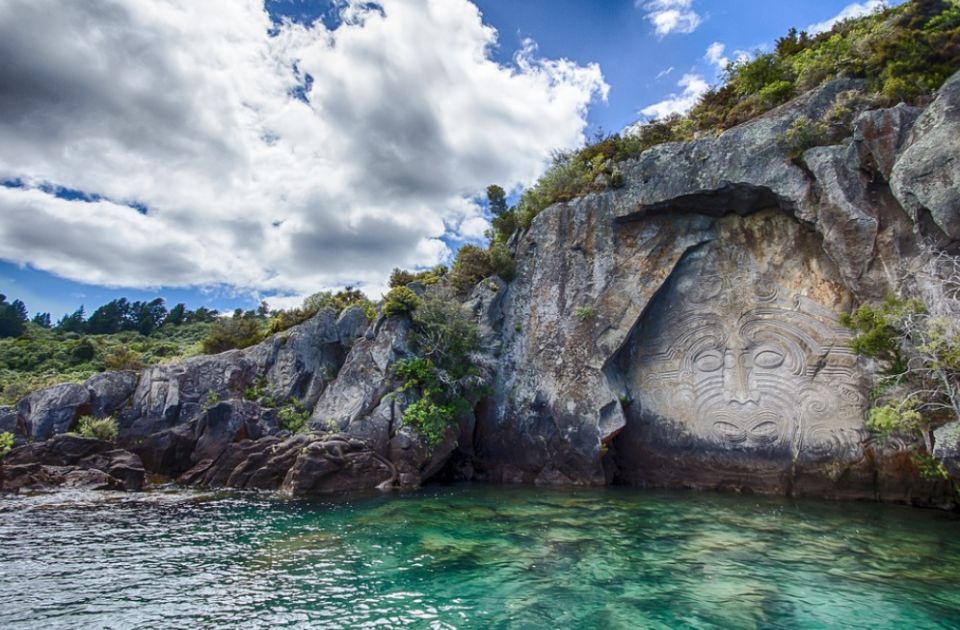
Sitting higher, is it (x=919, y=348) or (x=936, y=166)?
(x=936, y=166)

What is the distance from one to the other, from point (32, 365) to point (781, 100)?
5589 centimetres

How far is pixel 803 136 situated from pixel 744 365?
8837 millimetres

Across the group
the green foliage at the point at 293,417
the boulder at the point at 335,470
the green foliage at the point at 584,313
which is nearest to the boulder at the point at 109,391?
the green foliage at the point at 293,417

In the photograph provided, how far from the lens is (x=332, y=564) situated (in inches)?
400

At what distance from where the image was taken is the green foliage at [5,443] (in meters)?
19.9

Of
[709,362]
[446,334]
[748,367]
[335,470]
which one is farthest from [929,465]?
[335,470]

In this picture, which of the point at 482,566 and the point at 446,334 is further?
the point at 446,334

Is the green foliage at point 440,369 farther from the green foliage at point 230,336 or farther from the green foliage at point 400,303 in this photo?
the green foliage at point 230,336

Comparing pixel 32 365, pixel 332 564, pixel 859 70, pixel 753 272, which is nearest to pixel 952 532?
pixel 753 272

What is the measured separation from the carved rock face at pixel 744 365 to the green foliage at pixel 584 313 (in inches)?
87.8

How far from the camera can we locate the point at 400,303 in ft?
76.4

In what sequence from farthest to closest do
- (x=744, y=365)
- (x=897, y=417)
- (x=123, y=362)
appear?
(x=123, y=362) < (x=744, y=365) < (x=897, y=417)

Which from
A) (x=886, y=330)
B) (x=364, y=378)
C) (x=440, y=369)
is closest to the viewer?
(x=886, y=330)

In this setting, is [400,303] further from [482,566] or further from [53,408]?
[53,408]
